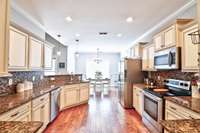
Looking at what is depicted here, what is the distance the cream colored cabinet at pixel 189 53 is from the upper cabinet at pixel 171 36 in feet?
0.52

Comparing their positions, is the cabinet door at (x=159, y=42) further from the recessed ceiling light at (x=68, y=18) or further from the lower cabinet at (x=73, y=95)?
the lower cabinet at (x=73, y=95)

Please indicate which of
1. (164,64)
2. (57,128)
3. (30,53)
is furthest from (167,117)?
(30,53)

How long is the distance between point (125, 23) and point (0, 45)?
390 centimetres

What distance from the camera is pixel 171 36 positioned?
349 centimetres

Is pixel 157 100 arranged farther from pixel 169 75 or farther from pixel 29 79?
pixel 29 79

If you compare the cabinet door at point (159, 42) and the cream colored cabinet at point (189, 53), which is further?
the cabinet door at point (159, 42)

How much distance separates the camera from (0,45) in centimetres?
184

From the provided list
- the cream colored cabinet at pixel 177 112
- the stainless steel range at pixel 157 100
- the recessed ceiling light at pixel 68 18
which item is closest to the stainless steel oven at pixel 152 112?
the stainless steel range at pixel 157 100

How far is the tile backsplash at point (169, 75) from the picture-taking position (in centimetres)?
339

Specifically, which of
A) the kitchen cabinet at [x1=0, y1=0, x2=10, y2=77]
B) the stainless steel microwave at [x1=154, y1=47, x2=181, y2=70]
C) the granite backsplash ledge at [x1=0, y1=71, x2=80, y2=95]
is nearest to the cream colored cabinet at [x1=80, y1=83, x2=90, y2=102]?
the granite backsplash ledge at [x1=0, y1=71, x2=80, y2=95]

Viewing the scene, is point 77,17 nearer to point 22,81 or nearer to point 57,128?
point 22,81

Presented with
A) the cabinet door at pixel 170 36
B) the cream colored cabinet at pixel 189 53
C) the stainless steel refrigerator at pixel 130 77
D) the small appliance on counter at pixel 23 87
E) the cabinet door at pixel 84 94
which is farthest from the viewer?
the cabinet door at pixel 84 94

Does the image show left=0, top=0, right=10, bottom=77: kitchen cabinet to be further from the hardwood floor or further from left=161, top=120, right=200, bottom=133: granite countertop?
the hardwood floor

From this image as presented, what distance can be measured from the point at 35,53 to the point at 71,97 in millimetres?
2775
